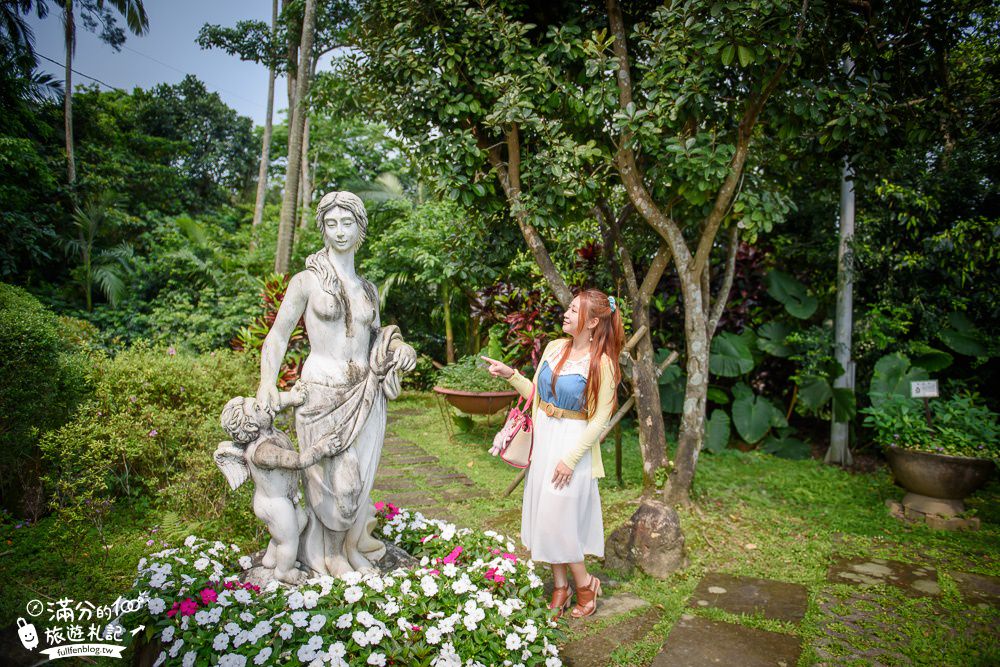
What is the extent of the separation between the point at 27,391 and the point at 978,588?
6.16 meters

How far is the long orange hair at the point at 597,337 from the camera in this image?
2.88 meters

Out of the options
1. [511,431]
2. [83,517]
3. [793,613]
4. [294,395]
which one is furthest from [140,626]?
[793,613]

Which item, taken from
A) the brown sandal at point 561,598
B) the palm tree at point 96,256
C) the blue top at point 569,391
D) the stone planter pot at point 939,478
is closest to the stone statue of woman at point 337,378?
the blue top at point 569,391

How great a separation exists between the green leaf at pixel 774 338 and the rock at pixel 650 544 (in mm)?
3653

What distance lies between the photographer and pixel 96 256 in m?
10.8

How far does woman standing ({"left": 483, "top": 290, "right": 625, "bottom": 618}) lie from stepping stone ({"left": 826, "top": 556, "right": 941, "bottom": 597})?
1.78 metres

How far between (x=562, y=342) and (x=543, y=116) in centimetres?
232

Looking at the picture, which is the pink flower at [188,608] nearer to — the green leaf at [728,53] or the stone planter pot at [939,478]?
the green leaf at [728,53]

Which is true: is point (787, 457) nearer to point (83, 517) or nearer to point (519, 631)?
point (519, 631)

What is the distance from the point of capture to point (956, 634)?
292 centimetres

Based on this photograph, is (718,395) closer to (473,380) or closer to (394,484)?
(473,380)

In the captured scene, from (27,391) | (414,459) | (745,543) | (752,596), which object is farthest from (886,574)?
(27,391)

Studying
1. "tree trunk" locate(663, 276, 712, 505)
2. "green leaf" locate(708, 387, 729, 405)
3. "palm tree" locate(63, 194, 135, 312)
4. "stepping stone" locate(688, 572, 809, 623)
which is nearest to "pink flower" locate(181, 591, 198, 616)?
"stepping stone" locate(688, 572, 809, 623)

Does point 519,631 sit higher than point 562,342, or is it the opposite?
point 562,342
